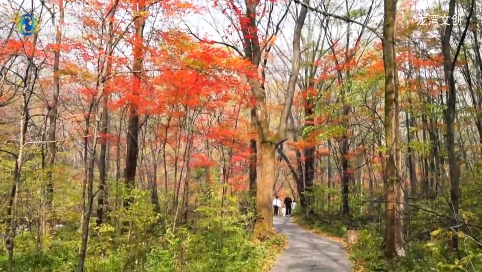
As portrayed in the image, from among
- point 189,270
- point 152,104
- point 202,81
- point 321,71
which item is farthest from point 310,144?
point 189,270

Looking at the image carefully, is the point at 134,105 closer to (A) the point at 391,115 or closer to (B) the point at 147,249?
(B) the point at 147,249

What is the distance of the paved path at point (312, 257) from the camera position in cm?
855

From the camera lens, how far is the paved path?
855 centimetres

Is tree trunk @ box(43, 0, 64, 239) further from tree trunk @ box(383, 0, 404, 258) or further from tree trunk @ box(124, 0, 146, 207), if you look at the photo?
tree trunk @ box(383, 0, 404, 258)

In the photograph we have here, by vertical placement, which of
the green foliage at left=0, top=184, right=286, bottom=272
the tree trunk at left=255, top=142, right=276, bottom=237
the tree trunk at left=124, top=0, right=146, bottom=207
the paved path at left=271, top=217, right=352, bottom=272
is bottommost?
the paved path at left=271, top=217, right=352, bottom=272

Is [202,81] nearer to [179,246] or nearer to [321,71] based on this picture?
[179,246]

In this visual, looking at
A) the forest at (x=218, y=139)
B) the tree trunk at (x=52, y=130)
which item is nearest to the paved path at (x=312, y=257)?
the forest at (x=218, y=139)

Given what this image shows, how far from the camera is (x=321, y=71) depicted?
65.6ft

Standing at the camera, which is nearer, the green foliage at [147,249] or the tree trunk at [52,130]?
the green foliage at [147,249]

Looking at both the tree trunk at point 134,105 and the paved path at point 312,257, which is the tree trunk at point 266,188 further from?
the tree trunk at point 134,105

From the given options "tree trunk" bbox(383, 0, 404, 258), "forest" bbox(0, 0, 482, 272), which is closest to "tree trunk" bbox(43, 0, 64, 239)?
"forest" bbox(0, 0, 482, 272)

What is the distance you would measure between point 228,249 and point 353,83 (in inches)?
274

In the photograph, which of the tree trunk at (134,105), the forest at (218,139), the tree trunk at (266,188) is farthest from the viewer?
the tree trunk at (134,105)

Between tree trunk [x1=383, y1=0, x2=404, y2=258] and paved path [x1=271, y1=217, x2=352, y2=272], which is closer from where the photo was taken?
tree trunk [x1=383, y1=0, x2=404, y2=258]
